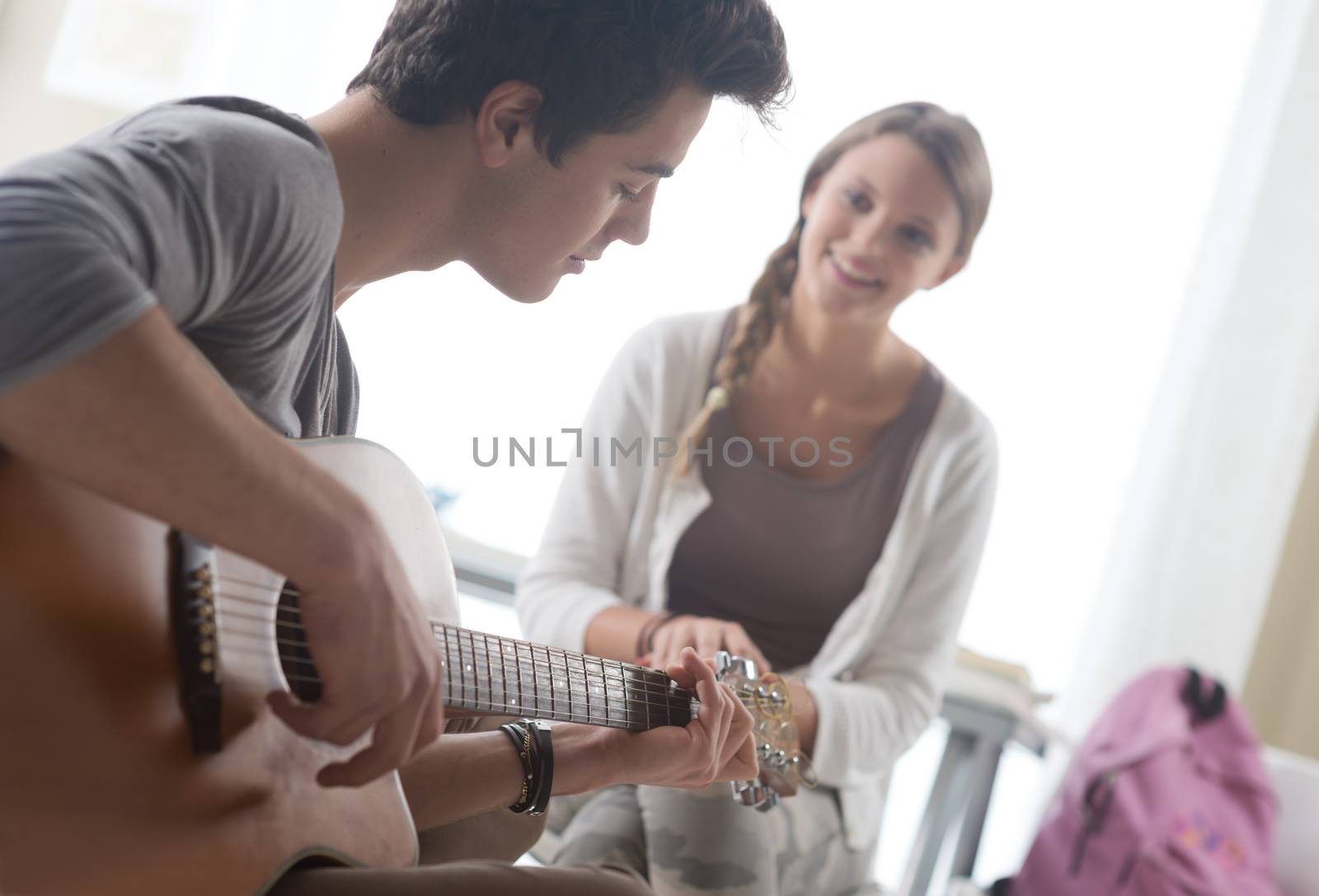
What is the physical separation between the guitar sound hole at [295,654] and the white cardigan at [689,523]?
0.63m

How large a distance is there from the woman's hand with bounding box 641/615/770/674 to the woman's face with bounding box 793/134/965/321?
1.60ft

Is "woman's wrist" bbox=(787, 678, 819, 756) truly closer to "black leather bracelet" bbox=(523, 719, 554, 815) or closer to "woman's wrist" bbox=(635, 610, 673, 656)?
"woman's wrist" bbox=(635, 610, 673, 656)

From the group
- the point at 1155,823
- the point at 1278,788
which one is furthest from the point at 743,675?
the point at 1278,788

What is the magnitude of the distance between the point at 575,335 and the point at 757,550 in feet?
2.00

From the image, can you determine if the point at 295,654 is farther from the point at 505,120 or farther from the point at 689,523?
the point at 689,523

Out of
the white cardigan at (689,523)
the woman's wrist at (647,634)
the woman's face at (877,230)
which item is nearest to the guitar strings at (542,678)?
the woman's wrist at (647,634)

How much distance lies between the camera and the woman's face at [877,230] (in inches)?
55.3

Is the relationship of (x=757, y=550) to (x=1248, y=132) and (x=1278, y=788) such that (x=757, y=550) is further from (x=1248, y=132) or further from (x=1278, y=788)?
(x=1248, y=132)

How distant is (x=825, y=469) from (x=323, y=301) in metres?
0.84

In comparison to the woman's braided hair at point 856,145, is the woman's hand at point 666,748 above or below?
below

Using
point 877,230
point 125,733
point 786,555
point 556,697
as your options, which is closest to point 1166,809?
point 786,555

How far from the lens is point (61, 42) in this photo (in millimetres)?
1789

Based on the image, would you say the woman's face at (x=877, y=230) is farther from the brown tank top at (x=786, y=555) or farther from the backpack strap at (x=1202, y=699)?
the backpack strap at (x=1202, y=699)

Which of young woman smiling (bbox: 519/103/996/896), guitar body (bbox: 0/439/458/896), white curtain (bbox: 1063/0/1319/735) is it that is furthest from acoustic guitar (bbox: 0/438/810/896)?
white curtain (bbox: 1063/0/1319/735)
